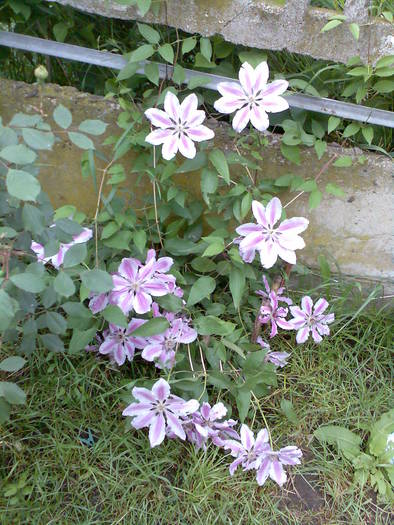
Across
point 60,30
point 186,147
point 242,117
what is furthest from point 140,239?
point 60,30

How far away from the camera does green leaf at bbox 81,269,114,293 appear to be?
3.86 ft

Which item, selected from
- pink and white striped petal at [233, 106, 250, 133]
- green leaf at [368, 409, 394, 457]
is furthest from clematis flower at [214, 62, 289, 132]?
green leaf at [368, 409, 394, 457]

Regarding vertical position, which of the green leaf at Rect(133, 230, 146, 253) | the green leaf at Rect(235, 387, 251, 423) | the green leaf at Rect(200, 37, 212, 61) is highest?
the green leaf at Rect(200, 37, 212, 61)

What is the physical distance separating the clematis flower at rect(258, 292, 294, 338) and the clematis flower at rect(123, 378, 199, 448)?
0.44 meters

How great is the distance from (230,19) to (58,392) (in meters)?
1.11

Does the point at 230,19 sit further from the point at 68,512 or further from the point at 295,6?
the point at 68,512

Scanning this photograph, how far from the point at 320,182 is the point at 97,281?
83 centimetres

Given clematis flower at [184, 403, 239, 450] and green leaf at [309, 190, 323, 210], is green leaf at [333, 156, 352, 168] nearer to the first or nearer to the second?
green leaf at [309, 190, 323, 210]

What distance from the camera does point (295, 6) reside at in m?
1.47

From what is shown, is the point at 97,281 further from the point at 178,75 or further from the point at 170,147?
the point at 178,75

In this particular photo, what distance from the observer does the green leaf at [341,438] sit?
1.62m

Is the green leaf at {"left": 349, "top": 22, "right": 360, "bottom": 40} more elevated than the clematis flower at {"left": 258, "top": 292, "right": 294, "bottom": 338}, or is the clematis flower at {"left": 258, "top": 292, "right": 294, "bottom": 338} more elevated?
the green leaf at {"left": 349, "top": 22, "right": 360, "bottom": 40}

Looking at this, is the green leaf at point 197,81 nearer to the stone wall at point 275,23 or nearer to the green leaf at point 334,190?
the stone wall at point 275,23

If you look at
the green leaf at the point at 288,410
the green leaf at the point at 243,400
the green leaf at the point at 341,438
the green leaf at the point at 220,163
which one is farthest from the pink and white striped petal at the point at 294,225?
the green leaf at the point at 341,438
